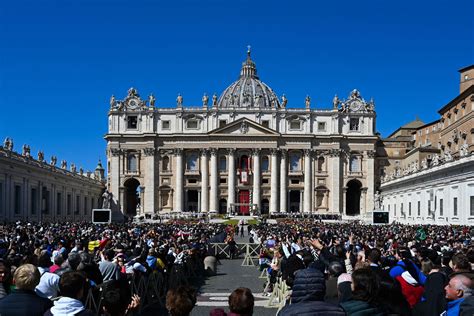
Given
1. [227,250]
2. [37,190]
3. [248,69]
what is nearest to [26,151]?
[37,190]

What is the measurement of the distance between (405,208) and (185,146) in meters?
39.8

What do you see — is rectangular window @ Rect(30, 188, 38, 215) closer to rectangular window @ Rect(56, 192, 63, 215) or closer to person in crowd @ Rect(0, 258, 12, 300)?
rectangular window @ Rect(56, 192, 63, 215)

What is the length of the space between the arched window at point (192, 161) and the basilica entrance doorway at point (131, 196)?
9320mm

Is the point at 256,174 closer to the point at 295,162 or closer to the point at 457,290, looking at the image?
the point at 295,162

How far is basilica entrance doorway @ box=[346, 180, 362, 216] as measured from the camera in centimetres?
9985

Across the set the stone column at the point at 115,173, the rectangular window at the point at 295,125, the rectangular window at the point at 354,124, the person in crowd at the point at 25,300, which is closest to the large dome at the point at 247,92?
the rectangular window at the point at 295,125

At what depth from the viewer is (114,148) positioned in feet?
314

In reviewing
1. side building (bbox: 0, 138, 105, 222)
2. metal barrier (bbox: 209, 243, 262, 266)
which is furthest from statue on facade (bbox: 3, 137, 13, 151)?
metal barrier (bbox: 209, 243, 262, 266)

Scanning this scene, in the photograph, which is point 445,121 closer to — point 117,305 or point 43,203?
point 43,203

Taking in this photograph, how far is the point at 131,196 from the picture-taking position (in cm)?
10206

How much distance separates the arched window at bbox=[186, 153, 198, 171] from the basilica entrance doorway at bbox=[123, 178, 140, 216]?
9.32 meters

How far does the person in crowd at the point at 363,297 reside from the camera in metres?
6.32

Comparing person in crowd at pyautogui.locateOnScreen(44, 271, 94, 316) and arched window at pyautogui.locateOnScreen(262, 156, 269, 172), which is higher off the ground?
arched window at pyautogui.locateOnScreen(262, 156, 269, 172)

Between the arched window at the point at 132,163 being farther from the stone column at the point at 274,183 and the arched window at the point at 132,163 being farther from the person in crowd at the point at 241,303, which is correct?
the person in crowd at the point at 241,303
